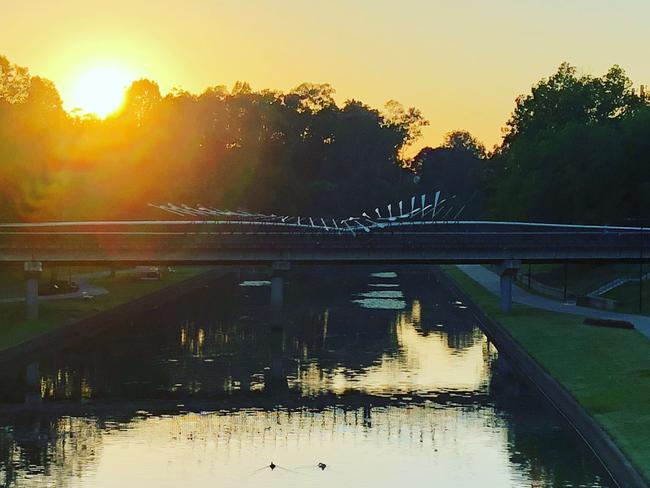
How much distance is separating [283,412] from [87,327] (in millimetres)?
32860

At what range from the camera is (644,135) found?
13425 cm

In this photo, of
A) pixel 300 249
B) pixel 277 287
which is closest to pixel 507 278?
pixel 300 249

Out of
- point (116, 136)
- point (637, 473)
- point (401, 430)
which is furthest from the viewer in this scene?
point (116, 136)

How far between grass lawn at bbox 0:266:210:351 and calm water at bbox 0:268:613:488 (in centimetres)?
298

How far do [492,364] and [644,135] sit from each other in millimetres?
67834

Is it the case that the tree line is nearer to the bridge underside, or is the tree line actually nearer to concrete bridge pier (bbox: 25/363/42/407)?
the bridge underside

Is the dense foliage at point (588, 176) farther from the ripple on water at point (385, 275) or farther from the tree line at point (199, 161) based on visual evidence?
the ripple on water at point (385, 275)

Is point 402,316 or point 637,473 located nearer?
point 637,473

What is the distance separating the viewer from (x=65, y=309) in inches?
3642

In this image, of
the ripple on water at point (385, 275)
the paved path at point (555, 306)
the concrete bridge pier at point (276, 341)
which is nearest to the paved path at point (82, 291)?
the concrete bridge pier at point (276, 341)

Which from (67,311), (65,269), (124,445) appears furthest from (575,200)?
(124,445)

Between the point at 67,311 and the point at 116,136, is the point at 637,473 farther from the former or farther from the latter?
the point at 116,136

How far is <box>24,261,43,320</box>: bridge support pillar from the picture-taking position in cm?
8575

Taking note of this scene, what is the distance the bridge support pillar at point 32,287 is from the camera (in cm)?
8575
